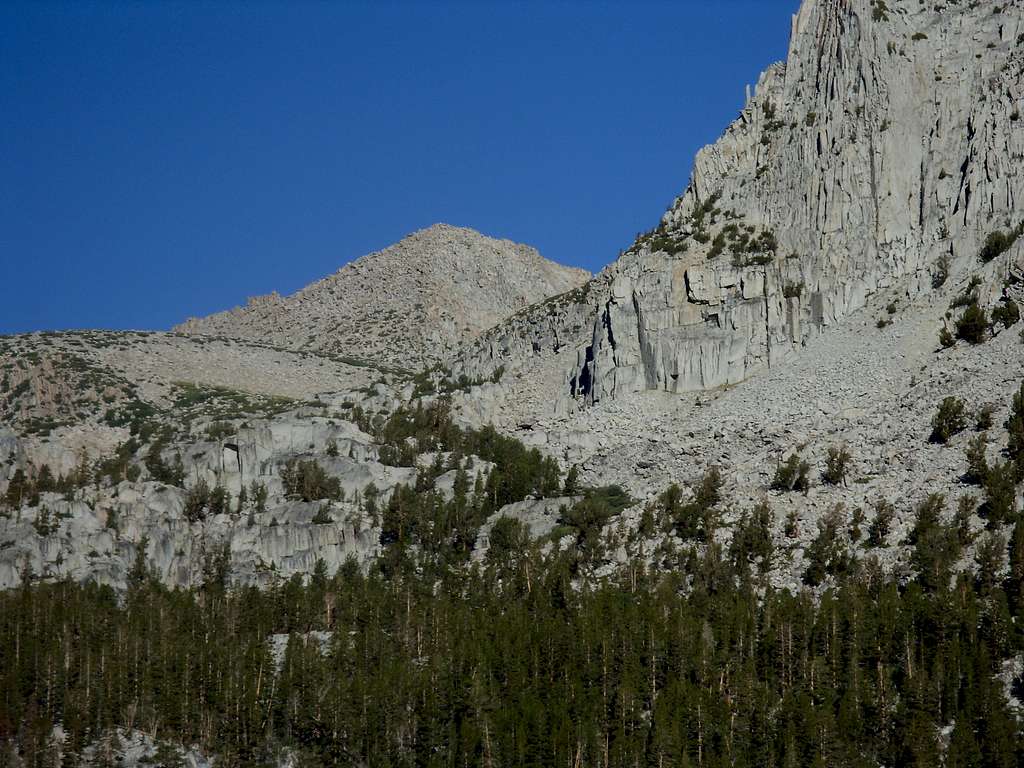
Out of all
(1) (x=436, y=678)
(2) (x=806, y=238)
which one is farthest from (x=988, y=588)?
(2) (x=806, y=238)

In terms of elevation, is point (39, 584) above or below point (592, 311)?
below

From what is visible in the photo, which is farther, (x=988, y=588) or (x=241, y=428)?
(x=241, y=428)

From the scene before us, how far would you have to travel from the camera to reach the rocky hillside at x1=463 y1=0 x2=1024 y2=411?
16600 cm

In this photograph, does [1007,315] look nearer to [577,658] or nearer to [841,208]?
[841,208]

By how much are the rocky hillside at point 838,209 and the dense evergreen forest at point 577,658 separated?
91.0 ft

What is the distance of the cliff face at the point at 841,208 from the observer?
16612 centimetres

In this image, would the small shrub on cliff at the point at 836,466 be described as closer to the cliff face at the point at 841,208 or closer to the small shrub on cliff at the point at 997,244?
the cliff face at the point at 841,208

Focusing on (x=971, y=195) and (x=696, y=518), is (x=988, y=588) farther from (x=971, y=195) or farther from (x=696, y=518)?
(x=971, y=195)

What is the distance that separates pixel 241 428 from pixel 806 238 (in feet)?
189

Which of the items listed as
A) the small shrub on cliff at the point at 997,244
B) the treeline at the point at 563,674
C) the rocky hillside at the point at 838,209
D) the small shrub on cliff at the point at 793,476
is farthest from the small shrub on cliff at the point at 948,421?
the rocky hillside at the point at 838,209

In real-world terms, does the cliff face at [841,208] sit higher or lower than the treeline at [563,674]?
higher

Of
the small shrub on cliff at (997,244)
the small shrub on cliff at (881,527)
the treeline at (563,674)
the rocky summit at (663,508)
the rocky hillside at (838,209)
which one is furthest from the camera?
the rocky hillside at (838,209)

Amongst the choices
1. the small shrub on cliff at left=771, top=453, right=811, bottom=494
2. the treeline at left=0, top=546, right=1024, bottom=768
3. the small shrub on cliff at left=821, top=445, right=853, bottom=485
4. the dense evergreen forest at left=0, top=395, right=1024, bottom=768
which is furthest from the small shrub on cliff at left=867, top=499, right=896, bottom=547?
the small shrub on cliff at left=771, top=453, right=811, bottom=494

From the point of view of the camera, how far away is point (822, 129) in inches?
6880
